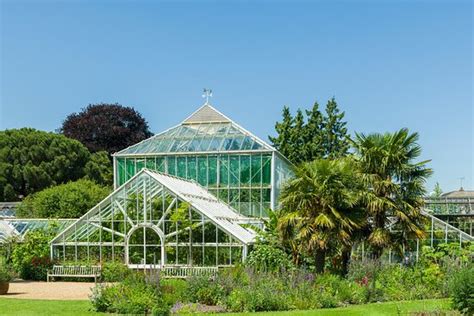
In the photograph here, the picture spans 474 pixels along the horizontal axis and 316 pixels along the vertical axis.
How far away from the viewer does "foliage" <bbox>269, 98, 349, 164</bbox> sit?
39969 millimetres

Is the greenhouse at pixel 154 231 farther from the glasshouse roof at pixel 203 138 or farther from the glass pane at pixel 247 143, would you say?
the glasshouse roof at pixel 203 138

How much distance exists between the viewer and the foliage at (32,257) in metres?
22.4

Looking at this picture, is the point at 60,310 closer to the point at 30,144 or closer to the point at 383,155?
the point at 383,155

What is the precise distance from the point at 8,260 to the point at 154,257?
6429 mm

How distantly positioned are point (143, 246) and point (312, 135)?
21.3 metres

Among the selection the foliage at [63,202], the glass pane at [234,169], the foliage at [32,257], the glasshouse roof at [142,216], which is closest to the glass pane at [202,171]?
Answer: the glass pane at [234,169]

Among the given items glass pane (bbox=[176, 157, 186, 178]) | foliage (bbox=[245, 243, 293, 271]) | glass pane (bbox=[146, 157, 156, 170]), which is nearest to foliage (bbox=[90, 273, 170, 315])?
foliage (bbox=[245, 243, 293, 271])

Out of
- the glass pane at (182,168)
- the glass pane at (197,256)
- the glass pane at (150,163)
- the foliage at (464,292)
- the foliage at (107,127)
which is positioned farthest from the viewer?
the foliage at (107,127)

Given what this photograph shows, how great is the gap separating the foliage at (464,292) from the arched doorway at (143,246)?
1283cm

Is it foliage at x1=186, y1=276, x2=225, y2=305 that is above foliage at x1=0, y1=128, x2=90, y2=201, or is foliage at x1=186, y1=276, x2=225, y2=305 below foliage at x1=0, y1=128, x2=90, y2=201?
below

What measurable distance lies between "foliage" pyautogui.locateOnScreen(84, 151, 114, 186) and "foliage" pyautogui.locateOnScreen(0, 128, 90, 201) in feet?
1.91

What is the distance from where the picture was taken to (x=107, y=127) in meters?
47.3

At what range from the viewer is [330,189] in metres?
17.3

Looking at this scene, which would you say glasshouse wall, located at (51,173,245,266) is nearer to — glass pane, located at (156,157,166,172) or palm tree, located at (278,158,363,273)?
palm tree, located at (278,158,363,273)
